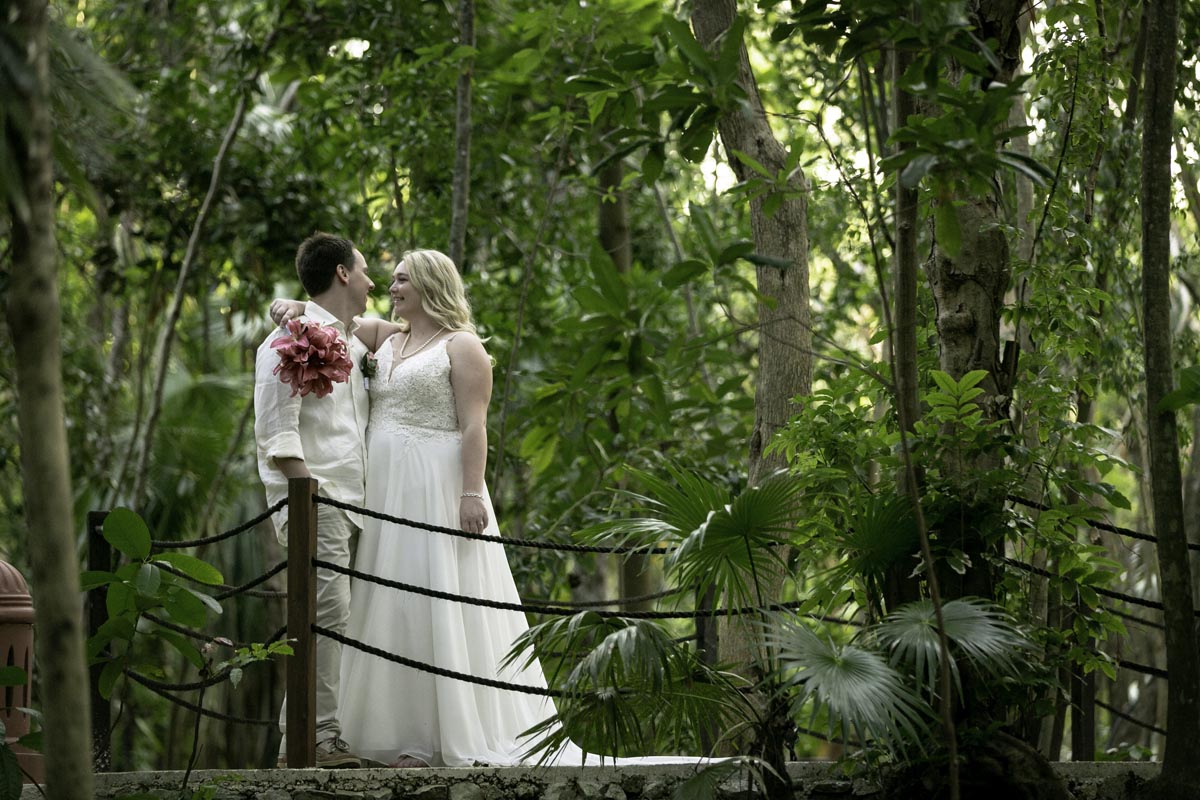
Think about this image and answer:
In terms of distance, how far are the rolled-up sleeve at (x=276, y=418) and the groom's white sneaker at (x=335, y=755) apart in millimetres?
1102

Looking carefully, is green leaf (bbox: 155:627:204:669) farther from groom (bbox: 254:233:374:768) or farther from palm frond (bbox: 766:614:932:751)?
palm frond (bbox: 766:614:932:751)

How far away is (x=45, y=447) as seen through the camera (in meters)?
2.88

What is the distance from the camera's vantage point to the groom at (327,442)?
5.29m

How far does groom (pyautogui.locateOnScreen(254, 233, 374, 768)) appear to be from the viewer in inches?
208

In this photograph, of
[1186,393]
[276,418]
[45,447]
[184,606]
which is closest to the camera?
[45,447]

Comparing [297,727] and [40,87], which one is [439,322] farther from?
[40,87]

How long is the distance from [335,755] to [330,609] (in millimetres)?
556

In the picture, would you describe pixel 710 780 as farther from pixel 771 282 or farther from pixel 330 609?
pixel 771 282

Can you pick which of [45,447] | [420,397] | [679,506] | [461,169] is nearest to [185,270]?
[461,169]

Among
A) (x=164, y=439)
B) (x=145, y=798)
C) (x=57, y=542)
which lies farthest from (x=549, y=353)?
(x=57, y=542)

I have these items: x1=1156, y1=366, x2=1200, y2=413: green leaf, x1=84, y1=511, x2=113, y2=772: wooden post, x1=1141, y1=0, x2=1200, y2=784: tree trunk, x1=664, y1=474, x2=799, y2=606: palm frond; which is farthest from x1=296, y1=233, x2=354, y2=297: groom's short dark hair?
x1=1156, y1=366, x2=1200, y2=413: green leaf

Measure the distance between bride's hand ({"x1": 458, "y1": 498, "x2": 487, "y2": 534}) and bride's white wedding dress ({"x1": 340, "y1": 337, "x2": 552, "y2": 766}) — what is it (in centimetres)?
10

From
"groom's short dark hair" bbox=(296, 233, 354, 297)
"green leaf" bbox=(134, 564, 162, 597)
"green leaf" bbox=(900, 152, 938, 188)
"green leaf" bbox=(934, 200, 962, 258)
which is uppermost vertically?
"groom's short dark hair" bbox=(296, 233, 354, 297)

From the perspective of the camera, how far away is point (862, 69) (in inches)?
174
